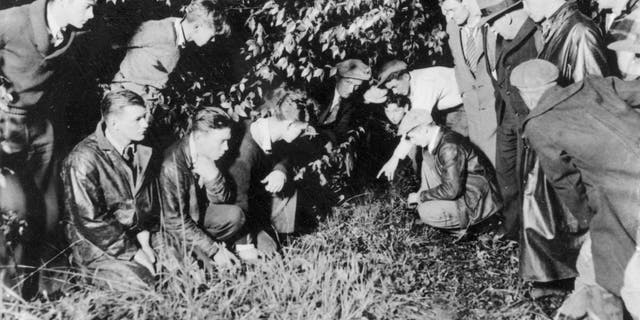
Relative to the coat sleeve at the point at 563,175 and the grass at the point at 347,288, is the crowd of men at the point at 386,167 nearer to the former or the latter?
the coat sleeve at the point at 563,175

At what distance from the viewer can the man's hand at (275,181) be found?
430 cm

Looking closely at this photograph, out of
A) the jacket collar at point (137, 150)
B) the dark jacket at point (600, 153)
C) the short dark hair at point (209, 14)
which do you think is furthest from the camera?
the short dark hair at point (209, 14)

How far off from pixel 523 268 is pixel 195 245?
2.33m

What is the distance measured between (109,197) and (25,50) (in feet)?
3.76

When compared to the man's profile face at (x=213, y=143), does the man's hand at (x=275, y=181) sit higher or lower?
lower

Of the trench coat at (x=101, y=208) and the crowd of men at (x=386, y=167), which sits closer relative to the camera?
the crowd of men at (x=386, y=167)

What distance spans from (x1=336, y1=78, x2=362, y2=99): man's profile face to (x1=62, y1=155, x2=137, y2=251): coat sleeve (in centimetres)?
209

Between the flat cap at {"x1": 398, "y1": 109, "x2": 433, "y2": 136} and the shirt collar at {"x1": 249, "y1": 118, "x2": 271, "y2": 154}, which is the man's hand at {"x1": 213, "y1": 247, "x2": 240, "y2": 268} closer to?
the shirt collar at {"x1": 249, "y1": 118, "x2": 271, "y2": 154}

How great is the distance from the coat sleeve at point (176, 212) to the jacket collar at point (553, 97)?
91.6 inches

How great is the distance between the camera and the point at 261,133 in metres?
4.21

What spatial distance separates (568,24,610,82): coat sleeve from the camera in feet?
11.8

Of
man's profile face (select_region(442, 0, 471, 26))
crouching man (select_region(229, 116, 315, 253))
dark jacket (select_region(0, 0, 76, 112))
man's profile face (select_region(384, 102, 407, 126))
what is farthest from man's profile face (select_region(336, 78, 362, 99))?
dark jacket (select_region(0, 0, 76, 112))

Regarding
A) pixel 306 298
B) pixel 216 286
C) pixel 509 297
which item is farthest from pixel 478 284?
pixel 216 286

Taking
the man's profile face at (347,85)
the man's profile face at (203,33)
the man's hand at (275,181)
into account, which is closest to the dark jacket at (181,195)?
the man's hand at (275,181)
